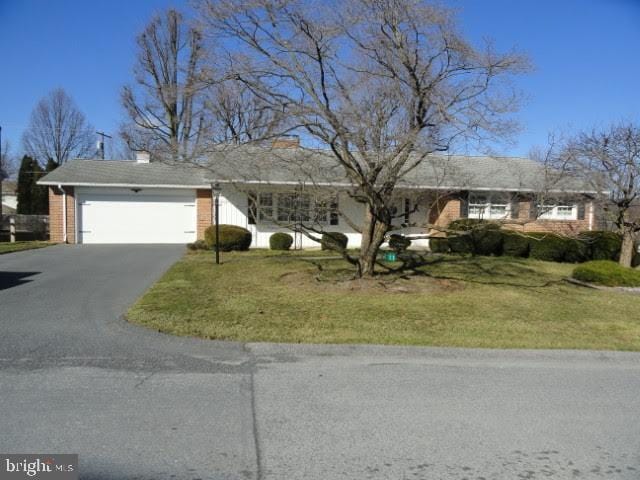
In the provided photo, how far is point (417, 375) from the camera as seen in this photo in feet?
17.1

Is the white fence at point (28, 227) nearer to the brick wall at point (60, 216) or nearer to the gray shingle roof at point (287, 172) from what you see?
the gray shingle roof at point (287, 172)

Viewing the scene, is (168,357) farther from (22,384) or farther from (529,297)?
(529,297)

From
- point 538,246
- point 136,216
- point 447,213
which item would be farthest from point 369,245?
point 136,216

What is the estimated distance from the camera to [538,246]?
17484 millimetres

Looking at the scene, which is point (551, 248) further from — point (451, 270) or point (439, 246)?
point (451, 270)

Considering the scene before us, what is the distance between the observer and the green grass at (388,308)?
6.75m

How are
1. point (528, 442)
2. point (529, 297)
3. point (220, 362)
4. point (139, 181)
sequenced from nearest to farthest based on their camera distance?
point (528, 442) < point (220, 362) < point (529, 297) < point (139, 181)

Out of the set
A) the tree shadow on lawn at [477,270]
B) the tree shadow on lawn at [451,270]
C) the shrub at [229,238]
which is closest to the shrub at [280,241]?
the shrub at [229,238]

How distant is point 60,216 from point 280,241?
8.93 meters

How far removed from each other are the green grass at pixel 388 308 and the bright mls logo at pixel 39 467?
326cm

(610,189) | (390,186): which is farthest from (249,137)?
(610,189)

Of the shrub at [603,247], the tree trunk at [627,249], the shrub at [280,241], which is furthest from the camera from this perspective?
the shrub at [280,241]

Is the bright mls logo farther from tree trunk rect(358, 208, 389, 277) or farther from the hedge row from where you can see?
the hedge row

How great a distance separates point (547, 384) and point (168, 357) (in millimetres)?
4041
